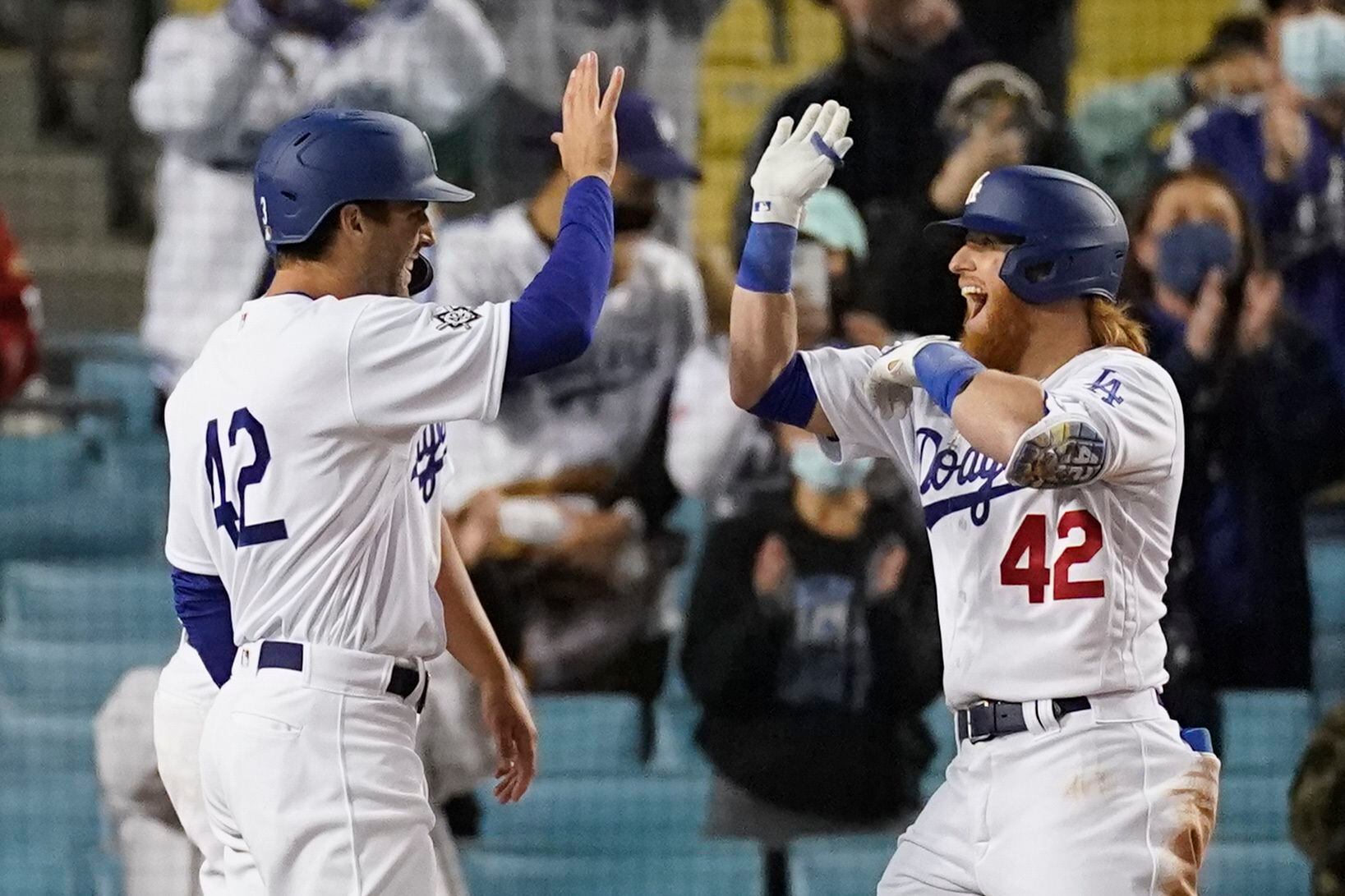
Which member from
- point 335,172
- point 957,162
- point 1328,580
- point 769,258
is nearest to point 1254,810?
point 1328,580

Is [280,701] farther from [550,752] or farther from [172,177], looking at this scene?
[172,177]

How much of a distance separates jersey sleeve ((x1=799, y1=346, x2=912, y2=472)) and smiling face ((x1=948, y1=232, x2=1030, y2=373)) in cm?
17

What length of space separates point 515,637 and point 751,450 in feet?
2.57

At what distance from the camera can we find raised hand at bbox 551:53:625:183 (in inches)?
107

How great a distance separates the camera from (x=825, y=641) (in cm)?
493

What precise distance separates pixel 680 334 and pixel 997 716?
267cm

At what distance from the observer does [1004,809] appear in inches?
102

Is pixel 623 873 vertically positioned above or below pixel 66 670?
below

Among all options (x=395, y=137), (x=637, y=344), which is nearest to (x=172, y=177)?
(x=637, y=344)

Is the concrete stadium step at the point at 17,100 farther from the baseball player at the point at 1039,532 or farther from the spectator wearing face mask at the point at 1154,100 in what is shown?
the baseball player at the point at 1039,532

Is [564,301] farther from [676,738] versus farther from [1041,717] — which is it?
[676,738]

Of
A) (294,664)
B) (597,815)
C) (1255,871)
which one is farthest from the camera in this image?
(597,815)

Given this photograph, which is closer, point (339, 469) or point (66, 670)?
point (339, 469)

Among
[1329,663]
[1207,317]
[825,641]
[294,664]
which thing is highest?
[1207,317]
